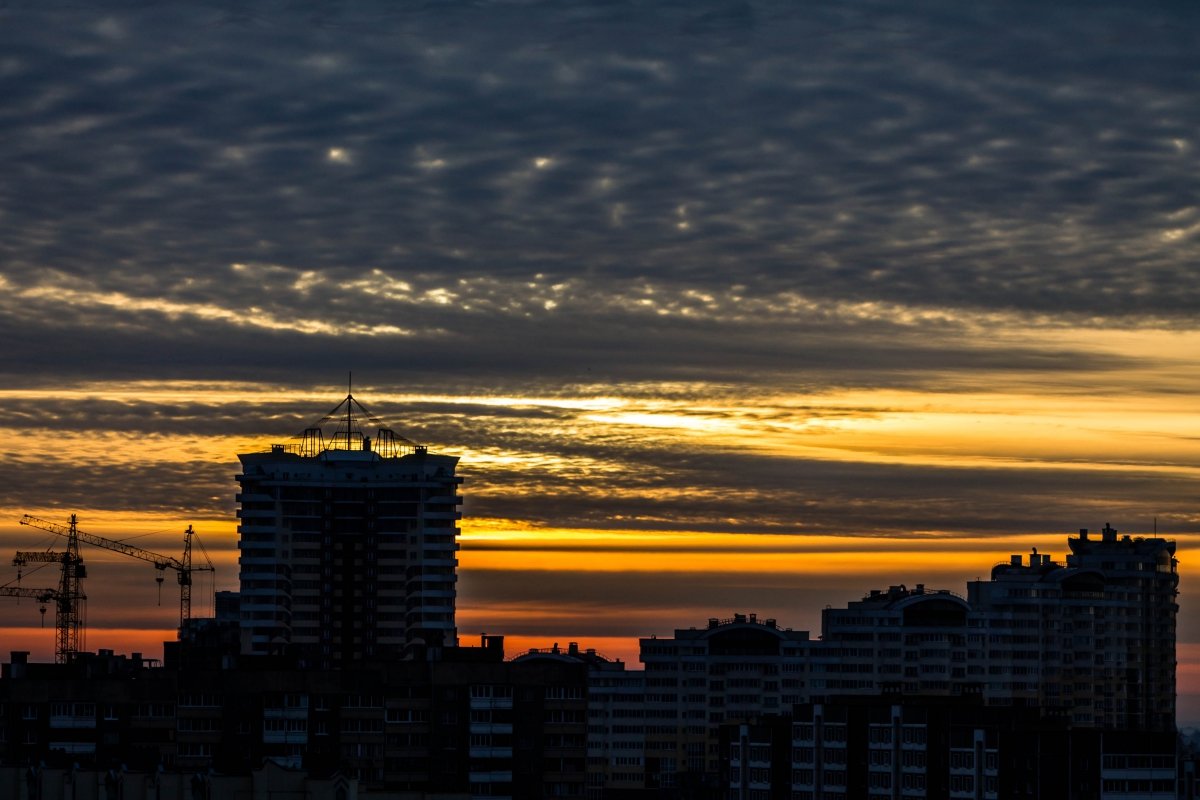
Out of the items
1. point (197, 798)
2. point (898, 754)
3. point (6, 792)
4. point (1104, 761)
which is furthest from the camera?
point (898, 754)

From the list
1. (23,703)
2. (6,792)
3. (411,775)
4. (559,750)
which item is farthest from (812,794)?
(6,792)

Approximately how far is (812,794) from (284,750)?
47401mm

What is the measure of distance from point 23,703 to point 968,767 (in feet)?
268

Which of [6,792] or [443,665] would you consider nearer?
[6,792]

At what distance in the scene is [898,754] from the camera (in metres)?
188

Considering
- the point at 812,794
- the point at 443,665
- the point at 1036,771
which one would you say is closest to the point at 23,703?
the point at 443,665

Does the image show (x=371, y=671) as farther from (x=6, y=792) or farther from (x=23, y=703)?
(x=6, y=792)

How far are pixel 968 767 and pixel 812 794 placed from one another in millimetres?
20014

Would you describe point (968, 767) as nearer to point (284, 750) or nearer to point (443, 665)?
point (443, 665)

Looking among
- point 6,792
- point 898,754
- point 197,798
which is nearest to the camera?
point 197,798

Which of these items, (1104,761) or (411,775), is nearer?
(1104,761)

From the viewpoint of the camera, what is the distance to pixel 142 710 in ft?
636

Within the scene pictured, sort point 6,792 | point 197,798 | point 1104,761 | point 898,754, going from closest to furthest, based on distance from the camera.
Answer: point 197,798 → point 6,792 → point 1104,761 → point 898,754

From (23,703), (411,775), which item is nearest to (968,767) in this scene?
(411,775)
